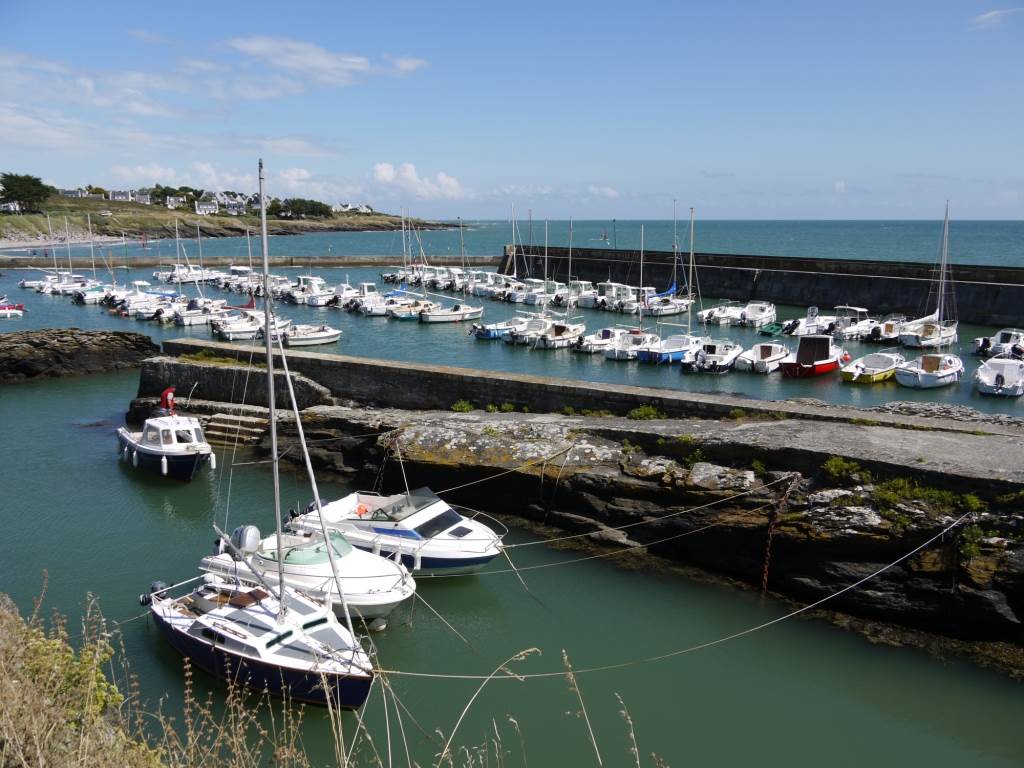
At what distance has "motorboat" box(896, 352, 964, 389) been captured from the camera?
2781 cm

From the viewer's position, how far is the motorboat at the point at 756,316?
4131 centimetres

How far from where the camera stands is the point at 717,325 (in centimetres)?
4188

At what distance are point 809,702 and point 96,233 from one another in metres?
116

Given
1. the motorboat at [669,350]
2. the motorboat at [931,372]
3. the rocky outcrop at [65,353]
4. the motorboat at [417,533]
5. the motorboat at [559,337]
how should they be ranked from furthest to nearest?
1. the motorboat at [559,337]
2. the motorboat at [669,350]
3. the rocky outcrop at [65,353]
4. the motorboat at [931,372]
5. the motorboat at [417,533]

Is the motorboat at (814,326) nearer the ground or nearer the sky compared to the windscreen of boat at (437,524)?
nearer the sky

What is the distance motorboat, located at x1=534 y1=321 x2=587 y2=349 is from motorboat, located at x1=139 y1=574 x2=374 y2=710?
1035 inches

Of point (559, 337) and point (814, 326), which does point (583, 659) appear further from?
point (814, 326)

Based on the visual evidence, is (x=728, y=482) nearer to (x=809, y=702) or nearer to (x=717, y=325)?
(x=809, y=702)

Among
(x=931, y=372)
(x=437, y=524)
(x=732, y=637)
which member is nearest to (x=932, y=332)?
(x=931, y=372)

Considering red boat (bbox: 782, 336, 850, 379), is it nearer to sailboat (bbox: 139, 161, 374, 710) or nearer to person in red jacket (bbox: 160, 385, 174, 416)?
person in red jacket (bbox: 160, 385, 174, 416)

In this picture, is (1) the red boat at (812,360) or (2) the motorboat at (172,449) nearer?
(2) the motorboat at (172,449)

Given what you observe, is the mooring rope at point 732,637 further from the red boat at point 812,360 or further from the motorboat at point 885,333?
the motorboat at point 885,333

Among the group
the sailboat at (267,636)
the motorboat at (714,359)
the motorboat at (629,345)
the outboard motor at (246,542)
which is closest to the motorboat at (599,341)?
the motorboat at (629,345)

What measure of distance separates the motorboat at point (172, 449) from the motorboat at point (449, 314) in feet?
86.9
